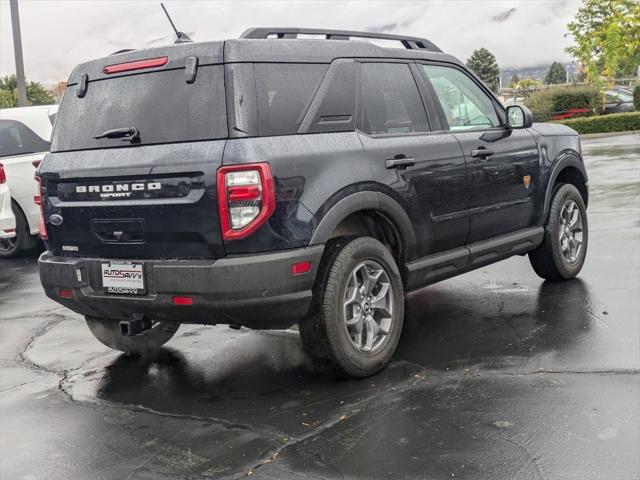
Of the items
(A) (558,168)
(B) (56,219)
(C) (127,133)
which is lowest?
(A) (558,168)

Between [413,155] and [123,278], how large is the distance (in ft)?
6.39

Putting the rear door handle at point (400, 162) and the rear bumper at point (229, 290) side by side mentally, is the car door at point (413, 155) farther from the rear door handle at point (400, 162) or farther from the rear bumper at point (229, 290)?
the rear bumper at point (229, 290)

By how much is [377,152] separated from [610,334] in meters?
2.00

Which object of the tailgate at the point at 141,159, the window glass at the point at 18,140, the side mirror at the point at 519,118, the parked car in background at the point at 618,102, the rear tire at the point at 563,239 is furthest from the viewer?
the parked car in background at the point at 618,102

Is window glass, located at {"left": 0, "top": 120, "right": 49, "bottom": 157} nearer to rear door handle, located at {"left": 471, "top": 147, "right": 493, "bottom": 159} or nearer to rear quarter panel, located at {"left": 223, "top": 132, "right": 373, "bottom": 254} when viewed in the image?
rear door handle, located at {"left": 471, "top": 147, "right": 493, "bottom": 159}

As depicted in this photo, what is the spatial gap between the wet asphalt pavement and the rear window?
4.96ft

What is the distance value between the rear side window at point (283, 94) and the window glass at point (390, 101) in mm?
450

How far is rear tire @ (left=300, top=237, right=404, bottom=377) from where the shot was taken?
15.3ft

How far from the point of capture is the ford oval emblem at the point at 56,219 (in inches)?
194

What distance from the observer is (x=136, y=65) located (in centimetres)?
478

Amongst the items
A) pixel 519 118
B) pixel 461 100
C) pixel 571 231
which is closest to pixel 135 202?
pixel 461 100

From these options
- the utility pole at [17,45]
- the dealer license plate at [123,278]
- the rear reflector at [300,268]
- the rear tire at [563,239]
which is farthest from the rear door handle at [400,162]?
the utility pole at [17,45]

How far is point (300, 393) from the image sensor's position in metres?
4.76

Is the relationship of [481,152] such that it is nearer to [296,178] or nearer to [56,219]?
[296,178]
